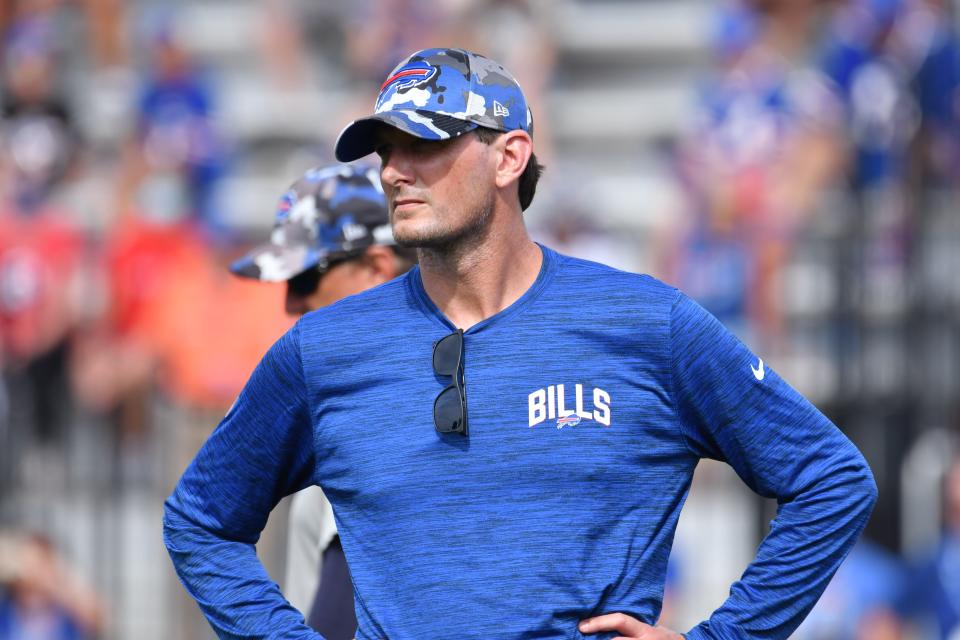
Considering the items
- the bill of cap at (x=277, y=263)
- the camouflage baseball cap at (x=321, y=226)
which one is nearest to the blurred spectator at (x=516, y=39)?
the camouflage baseball cap at (x=321, y=226)

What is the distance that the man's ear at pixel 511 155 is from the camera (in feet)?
9.85

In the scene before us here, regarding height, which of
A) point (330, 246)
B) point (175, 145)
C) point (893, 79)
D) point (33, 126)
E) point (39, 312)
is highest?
point (893, 79)

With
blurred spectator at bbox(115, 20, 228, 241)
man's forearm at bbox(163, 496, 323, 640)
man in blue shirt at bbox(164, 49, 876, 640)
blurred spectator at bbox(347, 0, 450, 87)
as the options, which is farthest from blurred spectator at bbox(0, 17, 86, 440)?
man in blue shirt at bbox(164, 49, 876, 640)

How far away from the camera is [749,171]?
29.3ft

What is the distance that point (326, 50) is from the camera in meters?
12.2

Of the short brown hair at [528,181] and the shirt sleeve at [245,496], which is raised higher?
the short brown hair at [528,181]

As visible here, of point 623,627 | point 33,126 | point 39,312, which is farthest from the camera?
point 33,126

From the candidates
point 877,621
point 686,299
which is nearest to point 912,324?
point 877,621

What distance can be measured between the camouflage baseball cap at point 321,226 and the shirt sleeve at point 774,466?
1.25m

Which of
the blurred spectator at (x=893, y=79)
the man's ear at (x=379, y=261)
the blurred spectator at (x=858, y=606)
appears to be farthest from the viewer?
the blurred spectator at (x=893, y=79)

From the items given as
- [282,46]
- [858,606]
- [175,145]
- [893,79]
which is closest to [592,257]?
[893,79]

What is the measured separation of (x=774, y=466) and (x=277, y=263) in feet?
4.84

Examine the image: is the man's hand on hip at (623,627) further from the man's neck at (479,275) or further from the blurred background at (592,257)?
the blurred background at (592,257)

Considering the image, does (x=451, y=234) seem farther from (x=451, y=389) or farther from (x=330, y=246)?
(x=330, y=246)
